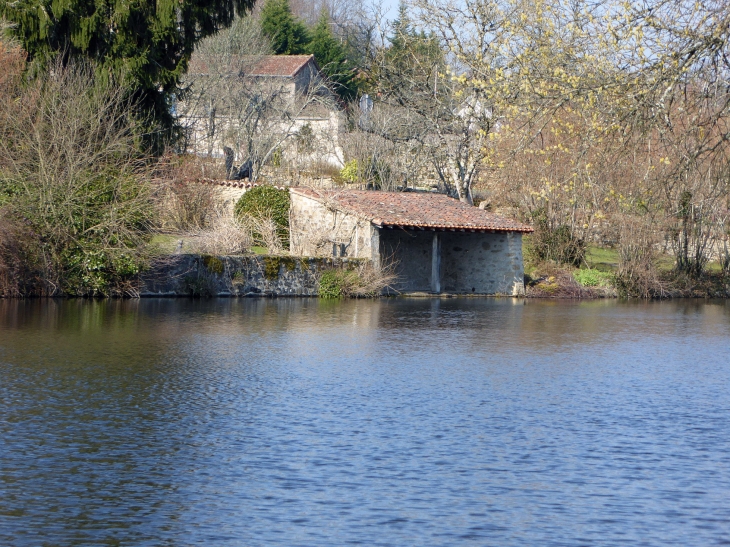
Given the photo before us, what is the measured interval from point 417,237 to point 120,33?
13.8 m

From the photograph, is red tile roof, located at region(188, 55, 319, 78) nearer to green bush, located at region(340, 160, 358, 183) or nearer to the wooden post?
green bush, located at region(340, 160, 358, 183)

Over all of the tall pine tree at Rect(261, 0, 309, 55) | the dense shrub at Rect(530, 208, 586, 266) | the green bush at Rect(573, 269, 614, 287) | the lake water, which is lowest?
the lake water

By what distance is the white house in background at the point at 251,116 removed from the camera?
48.6 meters

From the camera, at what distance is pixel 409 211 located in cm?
3478

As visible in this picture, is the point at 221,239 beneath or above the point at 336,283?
above

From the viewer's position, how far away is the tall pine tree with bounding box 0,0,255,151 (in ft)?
92.8

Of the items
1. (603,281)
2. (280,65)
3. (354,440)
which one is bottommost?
(354,440)

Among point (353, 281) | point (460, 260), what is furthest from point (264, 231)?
point (460, 260)

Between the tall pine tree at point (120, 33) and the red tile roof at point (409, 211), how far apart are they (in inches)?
284

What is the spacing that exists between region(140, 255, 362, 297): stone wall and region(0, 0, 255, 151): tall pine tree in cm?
443

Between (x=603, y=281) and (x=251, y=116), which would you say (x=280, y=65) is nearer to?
(x=251, y=116)

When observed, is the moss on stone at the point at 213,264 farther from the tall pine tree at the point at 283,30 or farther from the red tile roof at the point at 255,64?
the tall pine tree at the point at 283,30

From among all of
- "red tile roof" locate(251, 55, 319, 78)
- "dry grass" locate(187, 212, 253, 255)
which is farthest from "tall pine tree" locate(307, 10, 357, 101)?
"dry grass" locate(187, 212, 253, 255)

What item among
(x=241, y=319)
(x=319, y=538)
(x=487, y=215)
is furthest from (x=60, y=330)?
(x=487, y=215)
